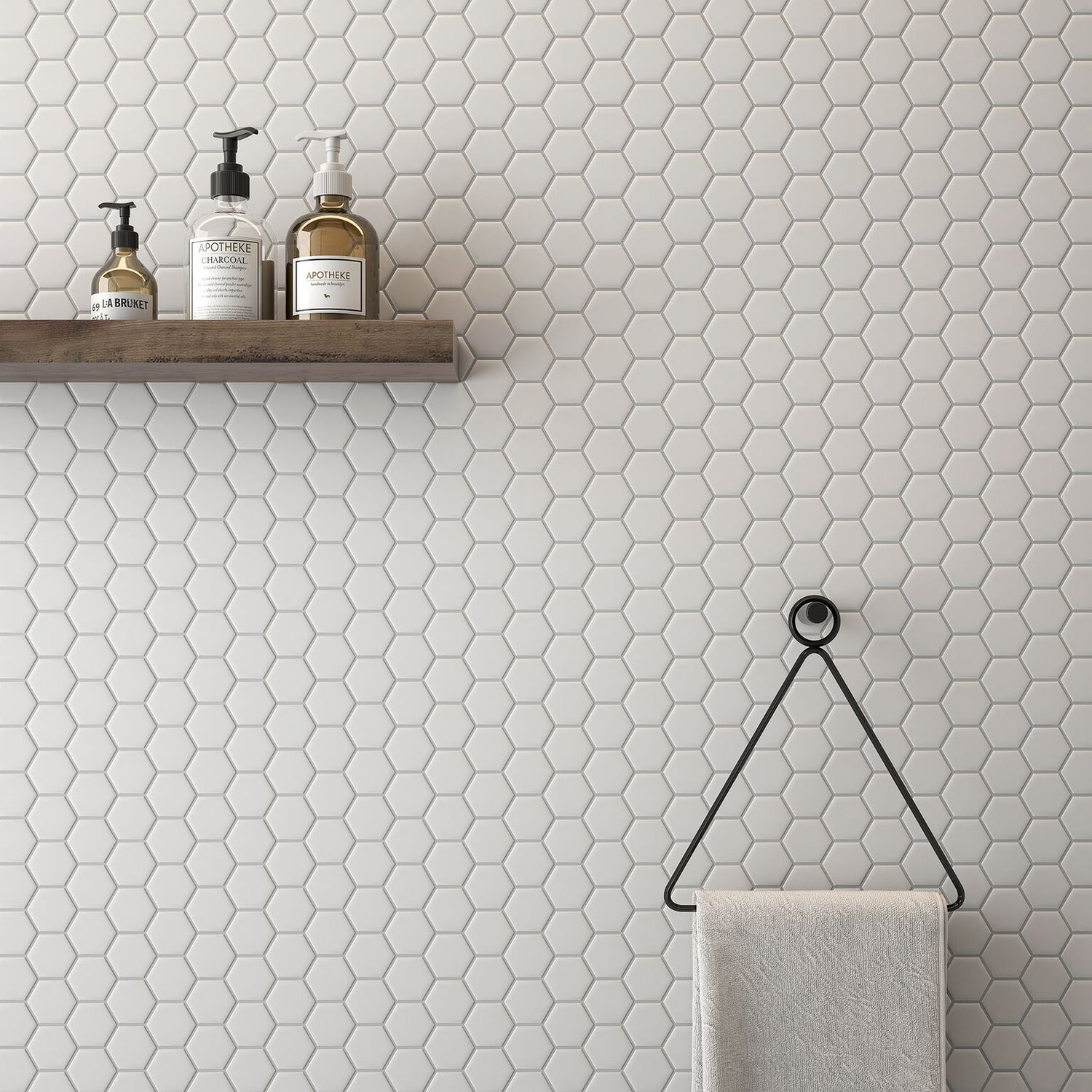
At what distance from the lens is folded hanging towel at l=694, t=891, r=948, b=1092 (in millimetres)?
1036

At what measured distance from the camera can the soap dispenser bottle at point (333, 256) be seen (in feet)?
3.27

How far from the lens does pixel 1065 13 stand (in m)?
1.15

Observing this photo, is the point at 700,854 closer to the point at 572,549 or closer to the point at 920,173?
the point at 572,549

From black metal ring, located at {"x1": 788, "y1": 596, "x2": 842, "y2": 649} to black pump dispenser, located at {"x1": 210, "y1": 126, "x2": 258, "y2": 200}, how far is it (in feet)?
2.35

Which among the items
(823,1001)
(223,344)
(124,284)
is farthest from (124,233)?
(823,1001)

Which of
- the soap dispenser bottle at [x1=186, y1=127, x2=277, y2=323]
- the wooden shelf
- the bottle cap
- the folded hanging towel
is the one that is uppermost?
the bottle cap

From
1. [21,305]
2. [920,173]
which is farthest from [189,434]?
[920,173]

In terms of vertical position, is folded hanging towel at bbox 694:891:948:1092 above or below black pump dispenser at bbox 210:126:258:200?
below

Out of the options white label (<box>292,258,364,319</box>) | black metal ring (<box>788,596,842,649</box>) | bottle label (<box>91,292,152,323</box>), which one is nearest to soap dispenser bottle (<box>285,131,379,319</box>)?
white label (<box>292,258,364,319</box>)

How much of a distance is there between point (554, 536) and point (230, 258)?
438 mm

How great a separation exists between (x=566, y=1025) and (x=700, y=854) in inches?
9.3

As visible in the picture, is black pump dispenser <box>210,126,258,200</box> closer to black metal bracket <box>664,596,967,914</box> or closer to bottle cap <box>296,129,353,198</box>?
bottle cap <box>296,129,353,198</box>

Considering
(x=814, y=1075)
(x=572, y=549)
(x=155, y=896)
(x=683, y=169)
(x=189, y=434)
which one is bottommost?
(x=814, y=1075)

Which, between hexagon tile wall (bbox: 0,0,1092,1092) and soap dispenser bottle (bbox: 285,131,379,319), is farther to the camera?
hexagon tile wall (bbox: 0,0,1092,1092)
